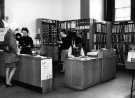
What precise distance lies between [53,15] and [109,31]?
101 inches

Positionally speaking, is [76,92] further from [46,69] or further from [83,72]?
[46,69]

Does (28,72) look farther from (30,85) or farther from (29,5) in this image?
(29,5)

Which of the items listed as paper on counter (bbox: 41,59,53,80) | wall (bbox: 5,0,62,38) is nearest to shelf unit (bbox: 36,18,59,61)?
wall (bbox: 5,0,62,38)

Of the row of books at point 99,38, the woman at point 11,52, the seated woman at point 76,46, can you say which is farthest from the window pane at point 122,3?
the woman at point 11,52

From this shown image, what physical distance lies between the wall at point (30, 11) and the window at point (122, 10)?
2524mm

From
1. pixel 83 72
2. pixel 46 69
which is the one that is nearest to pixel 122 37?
pixel 83 72

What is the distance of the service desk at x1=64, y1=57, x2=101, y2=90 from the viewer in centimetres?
456

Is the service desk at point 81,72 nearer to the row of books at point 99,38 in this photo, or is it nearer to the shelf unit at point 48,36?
the row of books at point 99,38

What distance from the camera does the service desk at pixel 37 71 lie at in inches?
170

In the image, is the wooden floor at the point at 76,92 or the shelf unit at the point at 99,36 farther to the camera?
the shelf unit at the point at 99,36

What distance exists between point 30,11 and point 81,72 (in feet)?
13.3

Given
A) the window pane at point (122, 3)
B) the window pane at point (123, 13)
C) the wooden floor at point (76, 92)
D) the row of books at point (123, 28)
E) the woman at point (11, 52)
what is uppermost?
the window pane at point (122, 3)

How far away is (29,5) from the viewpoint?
752cm

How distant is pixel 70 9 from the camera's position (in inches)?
332
